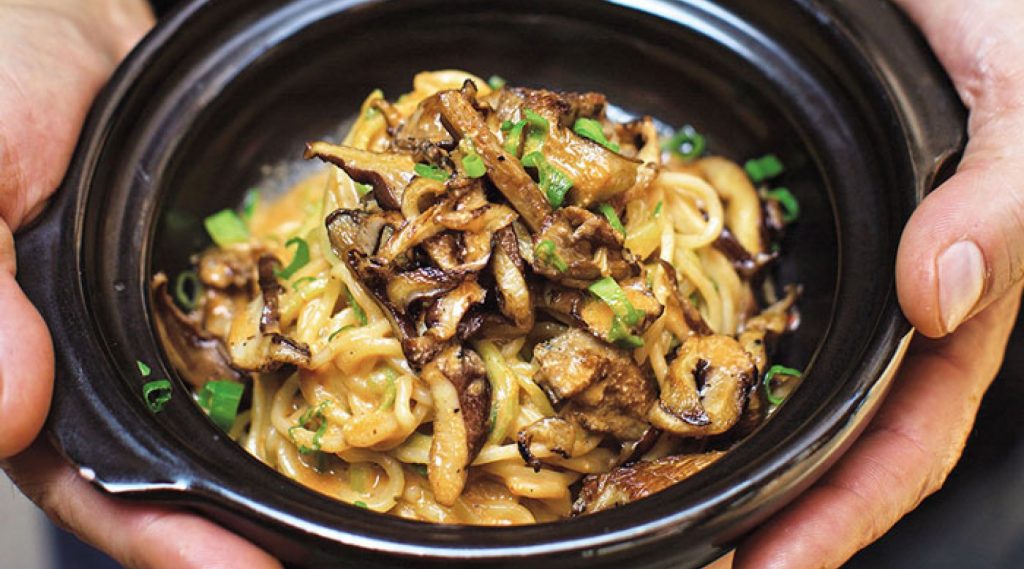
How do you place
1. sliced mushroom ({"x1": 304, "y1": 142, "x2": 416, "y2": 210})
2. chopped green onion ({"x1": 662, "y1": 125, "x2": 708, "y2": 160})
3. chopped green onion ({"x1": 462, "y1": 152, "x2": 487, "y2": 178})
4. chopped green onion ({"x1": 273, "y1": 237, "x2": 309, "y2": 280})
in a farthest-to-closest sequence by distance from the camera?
chopped green onion ({"x1": 662, "y1": 125, "x2": 708, "y2": 160}) < chopped green onion ({"x1": 273, "y1": 237, "x2": 309, "y2": 280}) < sliced mushroom ({"x1": 304, "y1": 142, "x2": 416, "y2": 210}) < chopped green onion ({"x1": 462, "y1": 152, "x2": 487, "y2": 178})

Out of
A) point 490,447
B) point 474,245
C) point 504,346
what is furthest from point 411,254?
point 490,447

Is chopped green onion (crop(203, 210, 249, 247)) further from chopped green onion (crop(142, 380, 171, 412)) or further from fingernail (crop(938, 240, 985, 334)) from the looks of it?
fingernail (crop(938, 240, 985, 334))

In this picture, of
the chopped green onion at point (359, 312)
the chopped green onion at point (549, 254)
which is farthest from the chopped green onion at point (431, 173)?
the chopped green onion at point (359, 312)

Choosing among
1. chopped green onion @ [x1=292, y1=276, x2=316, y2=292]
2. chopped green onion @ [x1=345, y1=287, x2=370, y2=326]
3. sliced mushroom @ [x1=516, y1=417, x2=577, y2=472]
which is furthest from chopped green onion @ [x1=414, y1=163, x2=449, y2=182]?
sliced mushroom @ [x1=516, y1=417, x2=577, y2=472]

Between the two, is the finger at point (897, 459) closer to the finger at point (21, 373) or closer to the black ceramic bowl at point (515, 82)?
the black ceramic bowl at point (515, 82)

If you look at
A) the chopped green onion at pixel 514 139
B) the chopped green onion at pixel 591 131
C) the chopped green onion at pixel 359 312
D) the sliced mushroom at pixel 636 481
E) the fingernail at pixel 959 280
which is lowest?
the sliced mushroom at pixel 636 481

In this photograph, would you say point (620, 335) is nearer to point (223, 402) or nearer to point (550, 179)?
point (550, 179)
